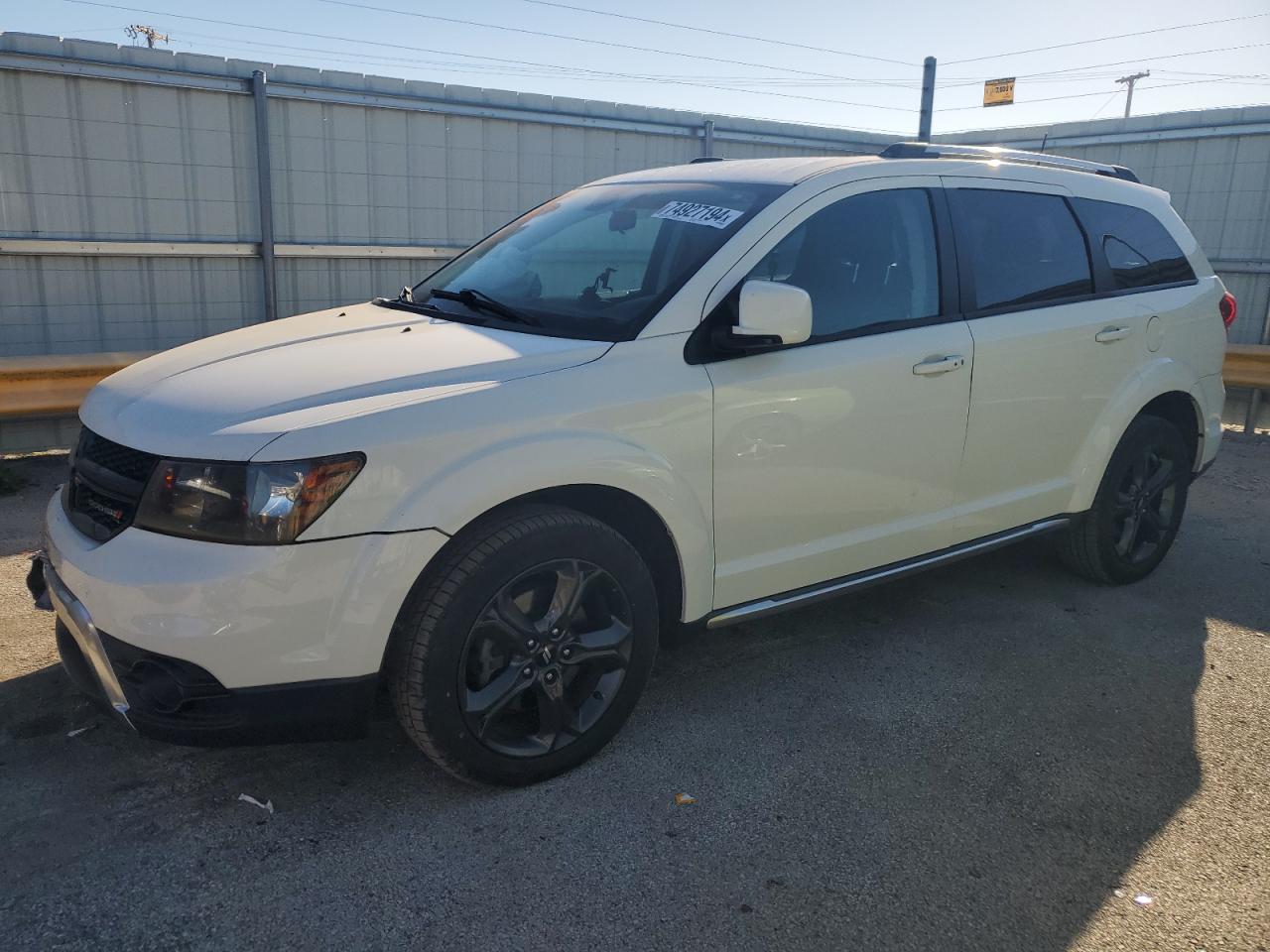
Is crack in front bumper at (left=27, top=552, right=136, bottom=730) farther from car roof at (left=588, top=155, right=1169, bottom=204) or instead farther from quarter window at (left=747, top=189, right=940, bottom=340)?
car roof at (left=588, top=155, right=1169, bottom=204)

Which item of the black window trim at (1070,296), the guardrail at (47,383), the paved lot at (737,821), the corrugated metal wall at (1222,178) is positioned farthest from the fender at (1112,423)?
the corrugated metal wall at (1222,178)

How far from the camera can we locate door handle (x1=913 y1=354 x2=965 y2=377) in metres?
3.69

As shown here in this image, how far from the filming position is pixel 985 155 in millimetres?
4387

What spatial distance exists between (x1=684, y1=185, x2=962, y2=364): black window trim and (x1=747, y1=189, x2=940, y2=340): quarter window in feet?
0.04

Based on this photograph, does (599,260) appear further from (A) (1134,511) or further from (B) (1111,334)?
(A) (1134,511)

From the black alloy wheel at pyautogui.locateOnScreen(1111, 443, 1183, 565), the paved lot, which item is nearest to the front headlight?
the paved lot

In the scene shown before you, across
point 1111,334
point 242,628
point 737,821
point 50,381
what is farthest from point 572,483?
point 50,381

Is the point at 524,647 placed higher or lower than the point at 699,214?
lower

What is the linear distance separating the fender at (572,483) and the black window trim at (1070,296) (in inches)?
56.0

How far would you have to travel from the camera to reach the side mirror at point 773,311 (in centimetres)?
313

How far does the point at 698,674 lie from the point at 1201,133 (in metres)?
9.55

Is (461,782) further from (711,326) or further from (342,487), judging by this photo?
(711,326)

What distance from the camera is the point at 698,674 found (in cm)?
A: 390

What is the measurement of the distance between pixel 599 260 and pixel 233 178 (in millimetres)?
5085
